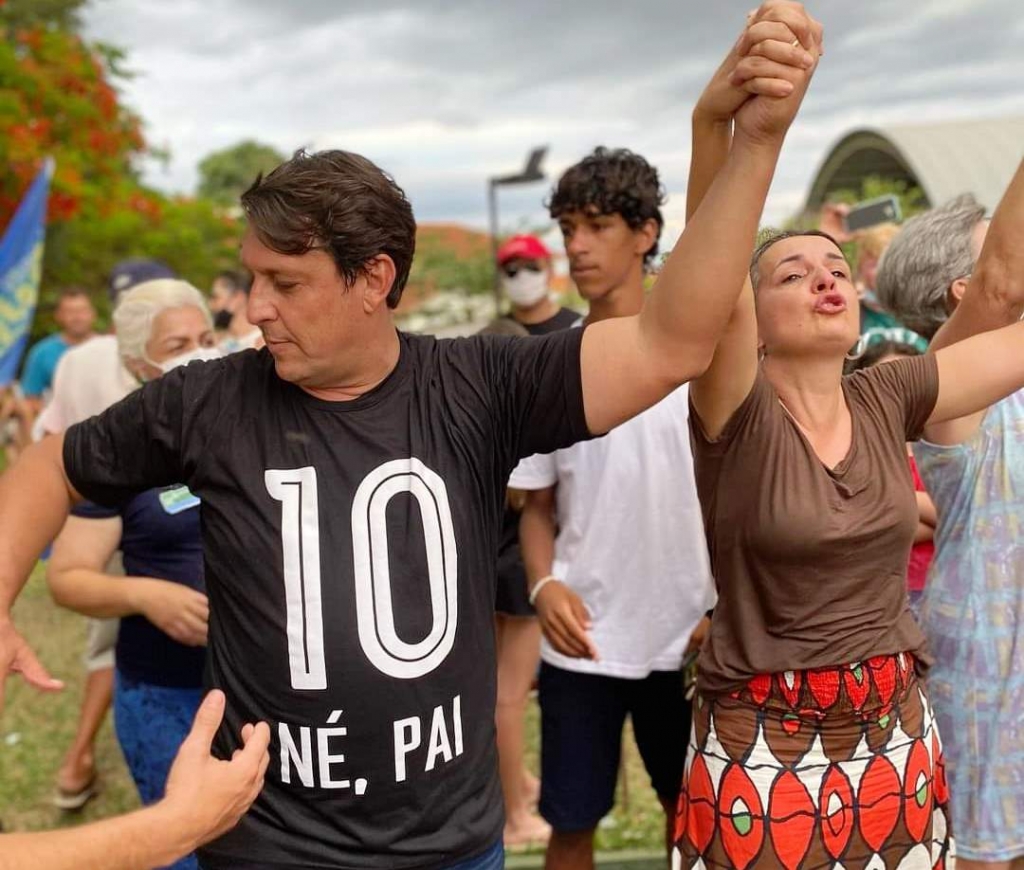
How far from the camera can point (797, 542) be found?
6.13 feet

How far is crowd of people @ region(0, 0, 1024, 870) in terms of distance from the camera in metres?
1.57

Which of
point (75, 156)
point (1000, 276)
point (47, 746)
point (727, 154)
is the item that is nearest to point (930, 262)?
point (1000, 276)

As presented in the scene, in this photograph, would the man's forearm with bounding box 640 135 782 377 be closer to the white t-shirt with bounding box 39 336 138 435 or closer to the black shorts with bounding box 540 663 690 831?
the black shorts with bounding box 540 663 690 831

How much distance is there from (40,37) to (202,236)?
7.44 meters

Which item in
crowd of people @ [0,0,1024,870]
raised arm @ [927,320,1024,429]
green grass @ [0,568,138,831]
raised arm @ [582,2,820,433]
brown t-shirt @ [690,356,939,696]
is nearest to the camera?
raised arm @ [582,2,820,433]

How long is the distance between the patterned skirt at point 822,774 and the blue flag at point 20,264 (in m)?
7.89

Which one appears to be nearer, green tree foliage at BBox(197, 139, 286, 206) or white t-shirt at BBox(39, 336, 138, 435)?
white t-shirt at BBox(39, 336, 138, 435)

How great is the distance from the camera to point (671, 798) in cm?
281

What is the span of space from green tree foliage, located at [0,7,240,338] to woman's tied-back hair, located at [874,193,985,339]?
14.1 meters

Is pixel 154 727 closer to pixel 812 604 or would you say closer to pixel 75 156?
pixel 812 604

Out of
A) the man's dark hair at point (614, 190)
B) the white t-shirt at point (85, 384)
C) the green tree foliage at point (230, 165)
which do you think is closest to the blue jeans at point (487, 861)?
the man's dark hair at point (614, 190)

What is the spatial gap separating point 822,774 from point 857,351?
1.23 m

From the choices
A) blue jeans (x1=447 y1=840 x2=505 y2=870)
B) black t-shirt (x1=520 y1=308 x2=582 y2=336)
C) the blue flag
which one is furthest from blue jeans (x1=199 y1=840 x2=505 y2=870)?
the blue flag

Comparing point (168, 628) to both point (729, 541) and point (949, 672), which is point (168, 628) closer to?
point (729, 541)
